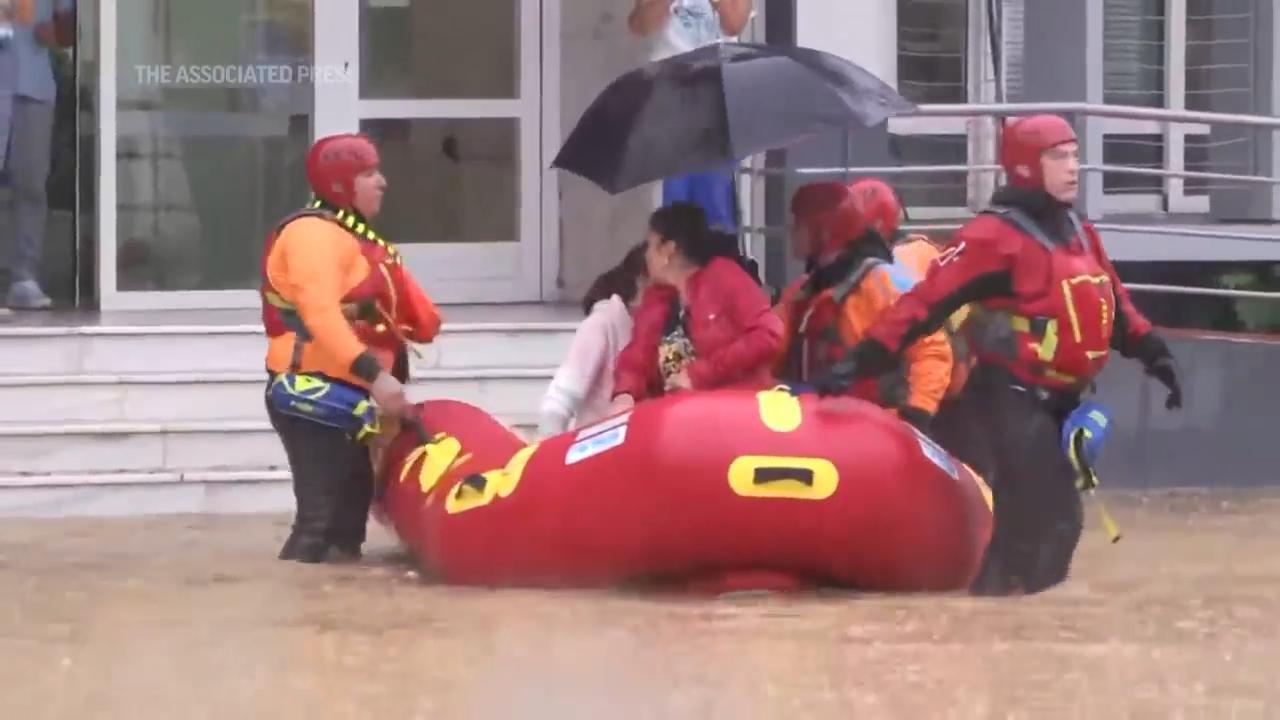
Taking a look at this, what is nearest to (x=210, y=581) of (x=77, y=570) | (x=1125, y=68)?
(x=77, y=570)

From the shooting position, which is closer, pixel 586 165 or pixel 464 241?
pixel 586 165

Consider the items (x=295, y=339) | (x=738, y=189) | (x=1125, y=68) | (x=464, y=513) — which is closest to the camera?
(x=464, y=513)

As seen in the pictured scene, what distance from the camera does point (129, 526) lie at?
379 inches

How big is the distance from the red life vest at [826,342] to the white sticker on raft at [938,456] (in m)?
0.48

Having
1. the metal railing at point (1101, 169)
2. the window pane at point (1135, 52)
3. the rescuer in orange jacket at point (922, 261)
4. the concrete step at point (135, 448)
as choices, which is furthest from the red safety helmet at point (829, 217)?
the window pane at point (1135, 52)

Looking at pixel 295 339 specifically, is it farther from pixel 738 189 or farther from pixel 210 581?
pixel 738 189

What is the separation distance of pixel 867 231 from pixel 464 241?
5.74 m

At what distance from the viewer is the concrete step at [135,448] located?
395 inches

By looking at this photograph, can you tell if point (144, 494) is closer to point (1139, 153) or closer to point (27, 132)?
point (27, 132)

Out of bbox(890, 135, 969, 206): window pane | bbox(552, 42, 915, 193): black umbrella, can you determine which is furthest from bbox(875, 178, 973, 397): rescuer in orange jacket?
bbox(890, 135, 969, 206): window pane

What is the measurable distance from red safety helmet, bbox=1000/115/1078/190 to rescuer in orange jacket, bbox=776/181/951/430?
84 centimetres

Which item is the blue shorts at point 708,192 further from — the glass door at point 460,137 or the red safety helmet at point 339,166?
the glass door at point 460,137

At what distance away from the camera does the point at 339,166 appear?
815cm

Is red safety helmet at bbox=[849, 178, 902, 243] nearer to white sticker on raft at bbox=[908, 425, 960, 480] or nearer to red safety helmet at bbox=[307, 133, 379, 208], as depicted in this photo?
white sticker on raft at bbox=[908, 425, 960, 480]
